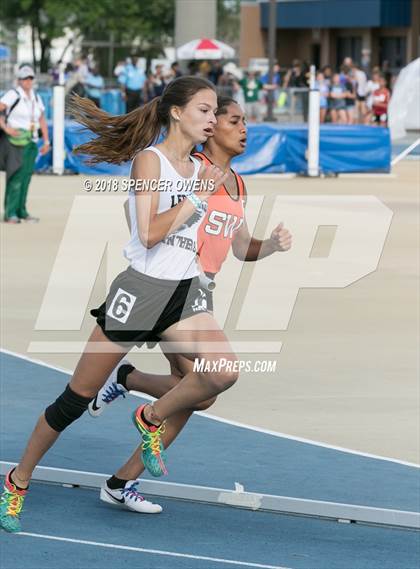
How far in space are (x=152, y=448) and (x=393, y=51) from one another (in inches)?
2619

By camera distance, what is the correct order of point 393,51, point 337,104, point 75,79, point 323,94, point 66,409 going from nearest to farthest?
point 66,409
point 323,94
point 337,104
point 75,79
point 393,51

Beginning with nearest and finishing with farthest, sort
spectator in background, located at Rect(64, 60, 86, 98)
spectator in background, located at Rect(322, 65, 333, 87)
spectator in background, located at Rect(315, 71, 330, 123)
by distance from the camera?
spectator in background, located at Rect(315, 71, 330, 123) < spectator in background, located at Rect(322, 65, 333, 87) < spectator in background, located at Rect(64, 60, 86, 98)

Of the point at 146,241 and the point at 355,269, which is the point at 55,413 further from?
the point at 355,269

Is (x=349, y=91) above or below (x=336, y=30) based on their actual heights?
above

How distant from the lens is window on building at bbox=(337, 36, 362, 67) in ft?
242

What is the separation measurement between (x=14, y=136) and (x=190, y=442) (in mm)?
11245

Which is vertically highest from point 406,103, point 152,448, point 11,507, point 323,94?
point 152,448

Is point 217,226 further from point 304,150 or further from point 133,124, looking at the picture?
point 304,150

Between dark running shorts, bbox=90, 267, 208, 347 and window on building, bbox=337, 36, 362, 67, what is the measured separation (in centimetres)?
6837

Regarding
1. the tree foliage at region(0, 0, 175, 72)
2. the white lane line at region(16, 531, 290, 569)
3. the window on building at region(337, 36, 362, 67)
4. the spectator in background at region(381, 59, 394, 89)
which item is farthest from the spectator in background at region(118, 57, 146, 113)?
the tree foliage at region(0, 0, 175, 72)

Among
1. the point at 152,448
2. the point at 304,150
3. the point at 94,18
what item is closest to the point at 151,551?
the point at 152,448

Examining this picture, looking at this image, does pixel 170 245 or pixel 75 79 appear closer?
pixel 170 245

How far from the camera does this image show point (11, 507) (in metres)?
6.71

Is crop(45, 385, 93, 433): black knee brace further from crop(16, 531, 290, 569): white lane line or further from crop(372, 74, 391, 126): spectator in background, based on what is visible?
crop(372, 74, 391, 126): spectator in background
